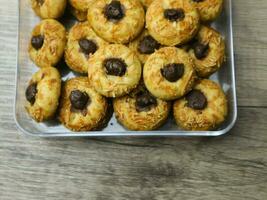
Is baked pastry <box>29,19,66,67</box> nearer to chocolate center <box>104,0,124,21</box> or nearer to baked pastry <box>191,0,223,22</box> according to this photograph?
chocolate center <box>104,0,124,21</box>

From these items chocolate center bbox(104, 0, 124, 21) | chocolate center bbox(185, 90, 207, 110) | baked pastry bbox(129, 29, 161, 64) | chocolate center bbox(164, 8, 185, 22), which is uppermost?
chocolate center bbox(164, 8, 185, 22)

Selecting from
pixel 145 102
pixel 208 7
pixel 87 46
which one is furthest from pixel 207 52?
pixel 87 46

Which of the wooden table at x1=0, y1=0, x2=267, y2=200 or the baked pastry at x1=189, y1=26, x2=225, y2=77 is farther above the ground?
the baked pastry at x1=189, y1=26, x2=225, y2=77

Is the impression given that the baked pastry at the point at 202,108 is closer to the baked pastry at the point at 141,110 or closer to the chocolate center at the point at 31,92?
the baked pastry at the point at 141,110

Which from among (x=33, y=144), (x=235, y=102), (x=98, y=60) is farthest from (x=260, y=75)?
(x=33, y=144)

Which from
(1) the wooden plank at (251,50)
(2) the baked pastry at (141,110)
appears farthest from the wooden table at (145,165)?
(2) the baked pastry at (141,110)

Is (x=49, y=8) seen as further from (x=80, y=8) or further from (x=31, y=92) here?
(x=31, y=92)

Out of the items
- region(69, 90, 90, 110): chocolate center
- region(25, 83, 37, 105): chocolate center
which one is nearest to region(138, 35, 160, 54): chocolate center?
region(69, 90, 90, 110): chocolate center

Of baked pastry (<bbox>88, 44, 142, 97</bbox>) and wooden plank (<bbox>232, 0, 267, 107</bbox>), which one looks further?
wooden plank (<bbox>232, 0, 267, 107</bbox>)
